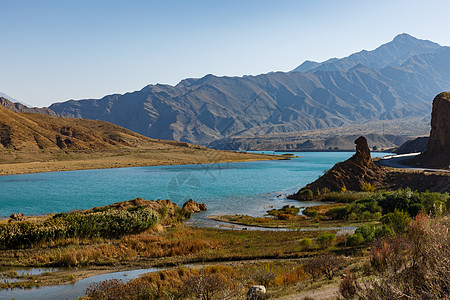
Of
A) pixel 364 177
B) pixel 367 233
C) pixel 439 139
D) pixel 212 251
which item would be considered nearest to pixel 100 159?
pixel 364 177

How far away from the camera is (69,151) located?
13375 cm

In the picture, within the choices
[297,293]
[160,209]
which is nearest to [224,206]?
[160,209]

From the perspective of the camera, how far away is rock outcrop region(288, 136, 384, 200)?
57406 millimetres

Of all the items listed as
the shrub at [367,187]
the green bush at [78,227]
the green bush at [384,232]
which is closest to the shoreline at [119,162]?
the green bush at [78,227]

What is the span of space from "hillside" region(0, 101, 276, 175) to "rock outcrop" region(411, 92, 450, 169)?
77.9 meters

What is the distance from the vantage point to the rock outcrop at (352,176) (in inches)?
2260

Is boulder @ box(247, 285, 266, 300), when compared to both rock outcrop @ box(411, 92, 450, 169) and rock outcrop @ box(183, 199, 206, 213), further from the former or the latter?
rock outcrop @ box(411, 92, 450, 169)

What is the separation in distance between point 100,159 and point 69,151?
559 inches

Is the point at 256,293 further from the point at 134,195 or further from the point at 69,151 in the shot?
the point at 69,151

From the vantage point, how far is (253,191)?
209 feet

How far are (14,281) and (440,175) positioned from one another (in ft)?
172

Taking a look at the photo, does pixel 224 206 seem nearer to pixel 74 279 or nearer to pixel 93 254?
pixel 93 254

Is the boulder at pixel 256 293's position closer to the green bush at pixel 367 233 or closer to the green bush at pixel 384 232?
the green bush at pixel 384 232

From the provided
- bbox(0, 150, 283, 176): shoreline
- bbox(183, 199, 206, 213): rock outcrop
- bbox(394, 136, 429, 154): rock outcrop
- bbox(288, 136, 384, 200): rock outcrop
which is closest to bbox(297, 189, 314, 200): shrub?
bbox(288, 136, 384, 200): rock outcrop
